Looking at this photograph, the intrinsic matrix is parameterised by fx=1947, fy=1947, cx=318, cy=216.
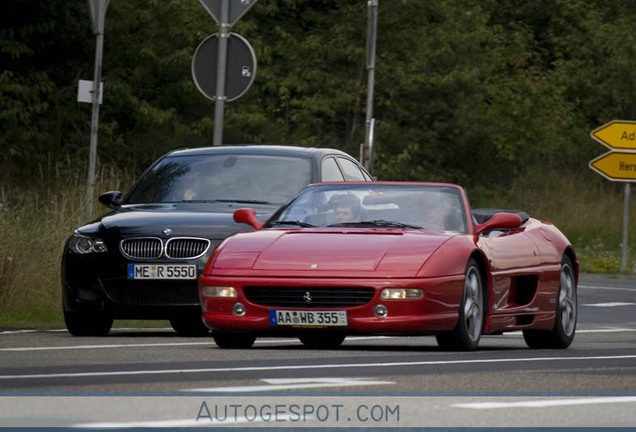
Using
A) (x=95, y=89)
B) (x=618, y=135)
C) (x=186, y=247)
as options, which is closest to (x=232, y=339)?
(x=186, y=247)

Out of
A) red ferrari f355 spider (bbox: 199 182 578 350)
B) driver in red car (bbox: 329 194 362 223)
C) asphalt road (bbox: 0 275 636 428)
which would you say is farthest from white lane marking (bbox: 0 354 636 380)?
driver in red car (bbox: 329 194 362 223)

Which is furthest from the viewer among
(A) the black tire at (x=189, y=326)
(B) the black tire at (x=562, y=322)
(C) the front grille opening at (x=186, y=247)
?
(A) the black tire at (x=189, y=326)

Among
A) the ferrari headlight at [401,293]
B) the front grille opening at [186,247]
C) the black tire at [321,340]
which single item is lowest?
the black tire at [321,340]

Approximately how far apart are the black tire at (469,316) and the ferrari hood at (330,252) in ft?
1.11

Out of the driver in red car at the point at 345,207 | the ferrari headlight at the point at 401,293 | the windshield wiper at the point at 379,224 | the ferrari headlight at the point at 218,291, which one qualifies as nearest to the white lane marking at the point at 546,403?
the ferrari headlight at the point at 401,293

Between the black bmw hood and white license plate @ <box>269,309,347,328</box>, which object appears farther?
the black bmw hood

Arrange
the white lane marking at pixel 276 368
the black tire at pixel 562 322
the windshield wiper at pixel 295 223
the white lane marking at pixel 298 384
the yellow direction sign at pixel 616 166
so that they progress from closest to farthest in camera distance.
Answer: the white lane marking at pixel 298 384 → the white lane marking at pixel 276 368 → the windshield wiper at pixel 295 223 → the black tire at pixel 562 322 → the yellow direction sign at pixel 616 166

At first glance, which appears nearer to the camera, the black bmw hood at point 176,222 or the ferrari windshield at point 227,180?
the black bmw hood at point 176,222

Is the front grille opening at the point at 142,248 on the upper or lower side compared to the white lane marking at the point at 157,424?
lower

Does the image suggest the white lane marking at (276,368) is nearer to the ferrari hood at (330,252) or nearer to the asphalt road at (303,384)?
the asphalt road at (303,384)

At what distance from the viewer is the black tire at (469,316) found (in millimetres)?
13109

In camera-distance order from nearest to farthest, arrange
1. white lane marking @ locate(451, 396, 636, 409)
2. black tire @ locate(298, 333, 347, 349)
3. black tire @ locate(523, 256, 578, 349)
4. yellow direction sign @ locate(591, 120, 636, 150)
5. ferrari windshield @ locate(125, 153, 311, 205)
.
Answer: white lane marking @ locate(451, 396, 636, 409), black tire @ locate(298, 333, 347, 349), black tire @ locate(523, 256, 578, 349), ferrari windshield @ locate(125, 153, 311, 205), yellow direction sign @ locate(591, 120, 636, 150)

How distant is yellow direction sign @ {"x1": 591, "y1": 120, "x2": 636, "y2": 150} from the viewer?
38406 millimetres

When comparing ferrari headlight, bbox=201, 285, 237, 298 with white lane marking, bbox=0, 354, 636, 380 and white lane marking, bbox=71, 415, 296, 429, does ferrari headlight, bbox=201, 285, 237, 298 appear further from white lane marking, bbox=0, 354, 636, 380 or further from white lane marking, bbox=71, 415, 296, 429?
white lane marking, bbox=71, 415, 296, 429
